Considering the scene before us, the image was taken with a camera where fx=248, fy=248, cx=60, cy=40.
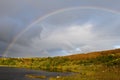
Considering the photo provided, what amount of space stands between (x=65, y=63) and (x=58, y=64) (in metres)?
4.34

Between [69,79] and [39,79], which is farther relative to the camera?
[39,79]

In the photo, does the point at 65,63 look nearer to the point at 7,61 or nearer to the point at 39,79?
the point at 7,61

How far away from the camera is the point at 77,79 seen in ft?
179

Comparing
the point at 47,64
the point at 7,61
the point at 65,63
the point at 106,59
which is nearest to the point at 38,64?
the point at 47,64

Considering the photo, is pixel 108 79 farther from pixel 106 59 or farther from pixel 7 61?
pixel 7 61

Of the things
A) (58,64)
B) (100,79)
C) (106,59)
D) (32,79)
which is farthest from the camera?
(58,64)

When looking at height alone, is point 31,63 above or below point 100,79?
above

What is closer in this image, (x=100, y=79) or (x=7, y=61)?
(x=100, y=79)

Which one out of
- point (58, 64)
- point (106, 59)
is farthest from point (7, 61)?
point (106, 59)

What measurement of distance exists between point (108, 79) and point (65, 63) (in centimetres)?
9890

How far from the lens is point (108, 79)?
5391cm

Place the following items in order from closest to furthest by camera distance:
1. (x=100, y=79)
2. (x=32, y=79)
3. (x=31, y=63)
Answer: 1. (x=100, y=79)
2. (x=32, y=79)
3. (x=31, y=63)

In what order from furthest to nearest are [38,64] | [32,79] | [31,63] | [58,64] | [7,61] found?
1. [7,61]
2. [31,63]
3. [38,64]
4. [58,64]
5. [32,79]

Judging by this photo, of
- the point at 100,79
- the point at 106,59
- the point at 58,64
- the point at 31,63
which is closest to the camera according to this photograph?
the point at 100,79
